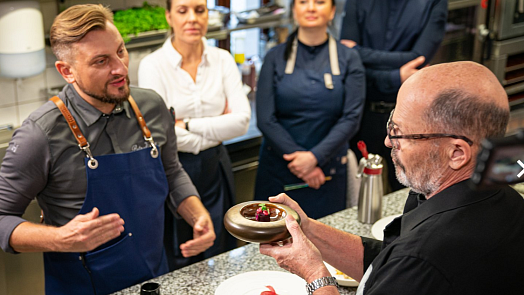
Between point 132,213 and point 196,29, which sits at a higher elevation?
point 196,29

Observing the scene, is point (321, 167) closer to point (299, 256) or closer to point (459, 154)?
point (299, 256)

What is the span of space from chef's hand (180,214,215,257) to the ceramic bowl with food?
0.50 m

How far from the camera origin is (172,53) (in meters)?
2.76

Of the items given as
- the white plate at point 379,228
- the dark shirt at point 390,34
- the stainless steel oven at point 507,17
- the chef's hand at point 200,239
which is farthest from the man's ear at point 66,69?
the stainless steel oven at point 507,17

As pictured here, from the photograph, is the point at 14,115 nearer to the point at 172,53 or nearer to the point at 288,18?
the point at 172,53

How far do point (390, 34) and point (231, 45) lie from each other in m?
1.09

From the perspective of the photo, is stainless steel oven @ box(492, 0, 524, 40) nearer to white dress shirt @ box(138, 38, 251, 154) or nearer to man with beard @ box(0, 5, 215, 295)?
white dress shirt @ box(138, 38, 251, 154)

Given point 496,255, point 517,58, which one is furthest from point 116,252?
point 517,58

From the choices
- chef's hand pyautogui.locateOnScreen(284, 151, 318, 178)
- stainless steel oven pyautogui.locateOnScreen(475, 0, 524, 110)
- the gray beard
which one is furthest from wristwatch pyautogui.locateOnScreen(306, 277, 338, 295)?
stainless steel oven pyautogui.locateOnScreen(475, 0, 524, 110)

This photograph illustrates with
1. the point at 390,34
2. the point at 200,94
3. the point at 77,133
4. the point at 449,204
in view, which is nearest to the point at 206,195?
the point at 200,94

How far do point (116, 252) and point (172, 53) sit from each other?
3.64 ft

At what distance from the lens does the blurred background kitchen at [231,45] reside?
2.71 m

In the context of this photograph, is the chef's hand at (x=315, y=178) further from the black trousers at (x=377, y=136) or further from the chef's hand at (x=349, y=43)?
the chef's hand at (x=349, y=43)

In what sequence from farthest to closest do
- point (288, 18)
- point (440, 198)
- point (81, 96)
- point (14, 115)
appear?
1. point (288, 18)
2. point (14, 115)
3. point (81, 96)
4. point (440, 198)
